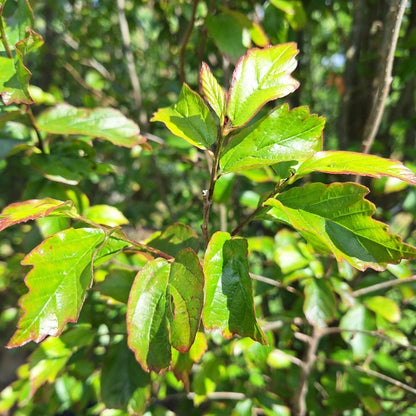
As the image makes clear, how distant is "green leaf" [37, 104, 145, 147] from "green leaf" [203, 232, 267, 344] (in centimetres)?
32

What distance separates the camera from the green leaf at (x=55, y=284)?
0.52 meters

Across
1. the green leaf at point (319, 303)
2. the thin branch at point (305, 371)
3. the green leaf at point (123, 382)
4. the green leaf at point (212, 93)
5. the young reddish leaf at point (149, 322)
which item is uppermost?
the green leaf at point (212, 93)

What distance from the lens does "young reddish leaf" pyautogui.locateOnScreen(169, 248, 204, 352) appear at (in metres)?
0.52

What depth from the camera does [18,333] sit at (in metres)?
0.52

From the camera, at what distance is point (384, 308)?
1.07m

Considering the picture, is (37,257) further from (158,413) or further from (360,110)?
(360,110)

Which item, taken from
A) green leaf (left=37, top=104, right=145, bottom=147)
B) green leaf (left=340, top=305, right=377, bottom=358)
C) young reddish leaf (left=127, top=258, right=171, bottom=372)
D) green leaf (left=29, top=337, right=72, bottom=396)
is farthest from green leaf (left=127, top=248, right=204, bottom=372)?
green leaf (left=340, top=305, right=377, bottom=358)

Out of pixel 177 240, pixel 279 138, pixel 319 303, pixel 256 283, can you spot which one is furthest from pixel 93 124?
pixel 319 303

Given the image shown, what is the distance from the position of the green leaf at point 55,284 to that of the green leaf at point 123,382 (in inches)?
15.2

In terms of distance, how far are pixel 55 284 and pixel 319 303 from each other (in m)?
0.60

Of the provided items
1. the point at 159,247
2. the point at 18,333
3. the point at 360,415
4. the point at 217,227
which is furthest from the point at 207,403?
the point at 18,333

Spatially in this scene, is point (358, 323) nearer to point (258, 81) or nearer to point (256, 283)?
point (256, 283)

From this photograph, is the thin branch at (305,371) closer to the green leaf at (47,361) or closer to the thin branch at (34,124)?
the green leaf at (47,361)

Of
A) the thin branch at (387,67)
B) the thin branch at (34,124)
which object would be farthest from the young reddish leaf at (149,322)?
the thin branch at (387,67)
